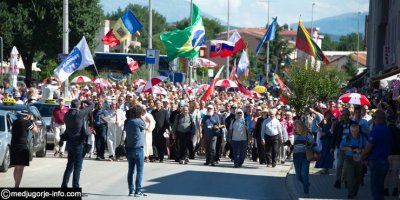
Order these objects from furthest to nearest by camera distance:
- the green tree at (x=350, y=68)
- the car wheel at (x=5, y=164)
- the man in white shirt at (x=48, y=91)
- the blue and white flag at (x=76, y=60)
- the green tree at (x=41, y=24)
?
the green tree at (x=350, y=68)
the green tree at (x=41, y=24)
the man in white shirt at (x=48, y=91)
the blue and white flag at (x=76, y=60)
the car wheel at (x=5, y=164)

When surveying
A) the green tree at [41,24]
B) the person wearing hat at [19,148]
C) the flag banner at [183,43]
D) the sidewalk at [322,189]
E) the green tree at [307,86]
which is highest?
the green tree at [41,24]

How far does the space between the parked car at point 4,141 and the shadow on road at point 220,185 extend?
332 centimetres

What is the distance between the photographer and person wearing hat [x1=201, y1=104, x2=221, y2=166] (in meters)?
26.4

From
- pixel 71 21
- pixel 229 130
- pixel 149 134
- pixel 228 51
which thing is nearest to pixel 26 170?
pixel 149 134

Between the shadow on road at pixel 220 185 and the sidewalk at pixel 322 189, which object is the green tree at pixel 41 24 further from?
the sidewalk at pixel 322 189

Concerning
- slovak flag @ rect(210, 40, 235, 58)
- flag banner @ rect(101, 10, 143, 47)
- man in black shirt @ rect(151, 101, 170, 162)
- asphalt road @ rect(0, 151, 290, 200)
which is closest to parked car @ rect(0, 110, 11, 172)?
asphalt road @ rect(0, 151, 290, 200)

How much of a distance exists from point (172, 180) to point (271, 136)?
594 centimetres

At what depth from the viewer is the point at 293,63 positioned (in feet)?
143

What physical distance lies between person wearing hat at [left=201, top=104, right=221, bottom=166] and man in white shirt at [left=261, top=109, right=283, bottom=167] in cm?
135

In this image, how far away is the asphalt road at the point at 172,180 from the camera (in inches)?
727

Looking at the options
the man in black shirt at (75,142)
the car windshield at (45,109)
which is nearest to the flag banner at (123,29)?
the car windshield at (45,109)

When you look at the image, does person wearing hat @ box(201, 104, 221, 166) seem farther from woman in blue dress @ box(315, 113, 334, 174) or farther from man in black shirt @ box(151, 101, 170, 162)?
woman in blue dress @ box(315, 113, 334, 174)

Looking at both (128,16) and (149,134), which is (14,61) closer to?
(128,16)

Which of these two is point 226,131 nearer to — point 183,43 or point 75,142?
point 183,43
